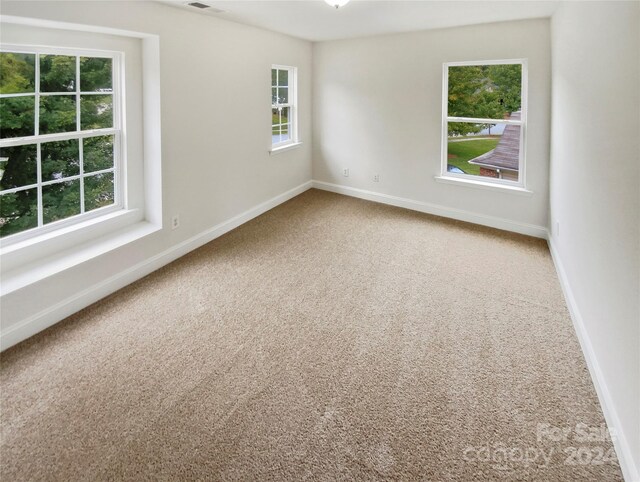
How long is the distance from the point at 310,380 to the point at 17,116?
2501mm

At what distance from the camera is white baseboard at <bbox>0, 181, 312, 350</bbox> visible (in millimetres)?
2590

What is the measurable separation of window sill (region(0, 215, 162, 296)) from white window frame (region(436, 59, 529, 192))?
3.47m

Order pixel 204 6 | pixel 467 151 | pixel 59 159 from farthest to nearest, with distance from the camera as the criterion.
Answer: pixel 467 151 → pixel 204 6 → pixel 59 159

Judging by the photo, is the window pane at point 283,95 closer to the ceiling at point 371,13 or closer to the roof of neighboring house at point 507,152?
the ceiling at point 371,13

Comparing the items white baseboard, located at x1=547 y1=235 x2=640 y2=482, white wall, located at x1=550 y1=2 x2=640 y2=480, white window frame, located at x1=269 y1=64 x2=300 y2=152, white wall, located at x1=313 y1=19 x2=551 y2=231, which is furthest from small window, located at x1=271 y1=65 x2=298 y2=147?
white baseboard, located at x1=547 y1=235 x2=640 y2=482

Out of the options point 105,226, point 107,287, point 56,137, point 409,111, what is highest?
point 409,111

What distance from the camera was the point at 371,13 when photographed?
156 inches

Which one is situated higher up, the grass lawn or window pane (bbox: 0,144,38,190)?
the grass lawn

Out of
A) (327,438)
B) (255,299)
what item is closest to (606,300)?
(327,438)

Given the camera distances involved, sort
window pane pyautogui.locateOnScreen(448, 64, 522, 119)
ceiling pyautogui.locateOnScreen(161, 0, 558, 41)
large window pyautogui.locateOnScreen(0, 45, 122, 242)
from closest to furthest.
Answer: large window pyautogui.locateOnScreen(0, 45, 122, 242) < ceiling pyautogui.locateOnScreen(161, 0, 558, 41) < window pane pyautogui.locateOnScreen(448, 64, 522, 119)

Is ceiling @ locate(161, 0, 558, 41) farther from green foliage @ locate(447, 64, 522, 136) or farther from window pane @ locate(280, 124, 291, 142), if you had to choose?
window pane @ locate(280, 124, 291, 142)

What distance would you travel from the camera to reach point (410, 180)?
545cm

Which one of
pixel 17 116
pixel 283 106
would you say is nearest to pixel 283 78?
pixel 283 106

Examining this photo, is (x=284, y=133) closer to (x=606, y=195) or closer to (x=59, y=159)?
(x=59, y=159)
